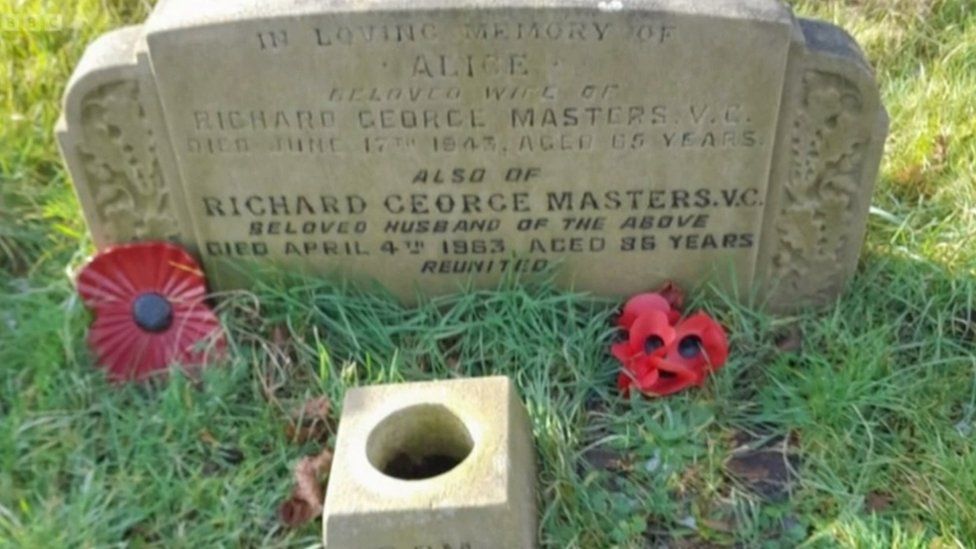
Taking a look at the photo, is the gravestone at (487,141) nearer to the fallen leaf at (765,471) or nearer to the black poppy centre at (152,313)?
the black poppy centre at (152,313)

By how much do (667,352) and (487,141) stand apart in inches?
26.9

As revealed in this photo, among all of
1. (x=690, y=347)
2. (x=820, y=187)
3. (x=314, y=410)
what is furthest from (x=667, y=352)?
(x=314, y=410)

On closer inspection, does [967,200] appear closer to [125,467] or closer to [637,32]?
[637,32]

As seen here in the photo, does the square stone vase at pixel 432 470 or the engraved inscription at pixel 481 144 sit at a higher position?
the engraved inscription at pixel 481 144

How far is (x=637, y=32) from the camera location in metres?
2.54

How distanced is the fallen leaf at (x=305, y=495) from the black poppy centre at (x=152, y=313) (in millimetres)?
588

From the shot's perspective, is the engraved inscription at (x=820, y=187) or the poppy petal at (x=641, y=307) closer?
the engraved inscription at (x=820, y=187)

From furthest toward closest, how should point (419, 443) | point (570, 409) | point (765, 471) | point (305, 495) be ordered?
point (570, 409) < point (765, 471) < point (305, 495) < point (419, 443)

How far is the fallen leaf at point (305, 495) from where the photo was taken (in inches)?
99.7

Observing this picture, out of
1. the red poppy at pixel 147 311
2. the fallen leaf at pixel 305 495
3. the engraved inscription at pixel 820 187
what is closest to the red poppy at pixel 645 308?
the engraved inscription at pixel 820 187

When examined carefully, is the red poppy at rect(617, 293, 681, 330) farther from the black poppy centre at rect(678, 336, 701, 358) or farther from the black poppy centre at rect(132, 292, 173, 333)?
the black poppy centre at rect(132, 292, 173, 333)

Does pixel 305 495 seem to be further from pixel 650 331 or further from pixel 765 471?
pixel 765 471

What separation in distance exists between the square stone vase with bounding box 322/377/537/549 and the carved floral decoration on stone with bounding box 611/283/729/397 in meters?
0.41

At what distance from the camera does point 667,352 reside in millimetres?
2785
